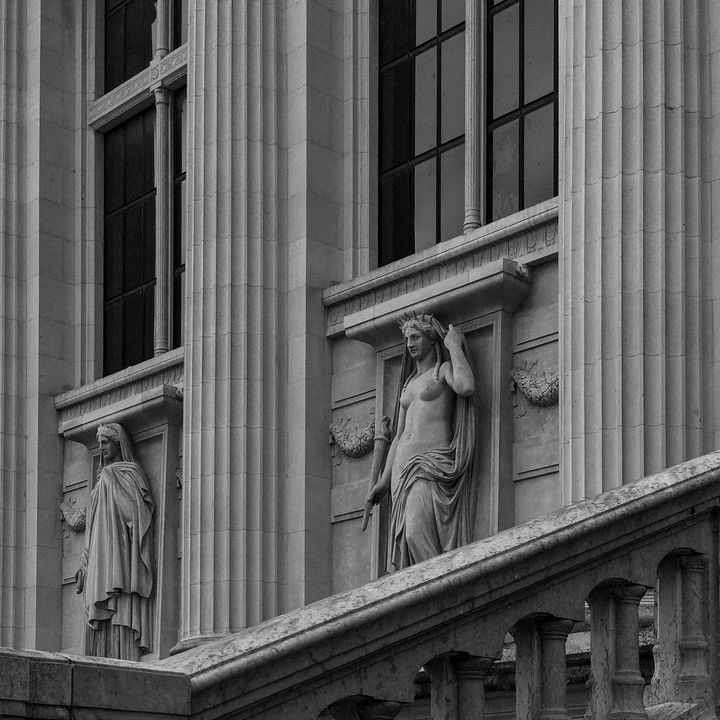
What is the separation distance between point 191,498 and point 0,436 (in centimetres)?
491

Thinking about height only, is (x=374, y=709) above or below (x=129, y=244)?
below

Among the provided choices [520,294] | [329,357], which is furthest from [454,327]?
[329,357]

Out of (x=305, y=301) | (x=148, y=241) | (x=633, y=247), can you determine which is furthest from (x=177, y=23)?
(x=633, y=247)

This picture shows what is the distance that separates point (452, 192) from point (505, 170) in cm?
75

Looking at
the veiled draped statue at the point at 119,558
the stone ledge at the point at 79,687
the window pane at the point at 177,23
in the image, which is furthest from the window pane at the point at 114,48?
the stone ledge at the point at 79,687

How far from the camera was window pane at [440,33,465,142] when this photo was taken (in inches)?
626

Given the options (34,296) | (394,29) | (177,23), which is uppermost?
(177,23)

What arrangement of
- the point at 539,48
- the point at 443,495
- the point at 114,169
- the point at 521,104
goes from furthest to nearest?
the point at 114,169 < the point at 521,104 < the point at 539,48 < the point at 443,495

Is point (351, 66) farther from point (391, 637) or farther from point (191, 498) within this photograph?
point (391, 637)

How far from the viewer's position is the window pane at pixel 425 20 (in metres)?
16.4

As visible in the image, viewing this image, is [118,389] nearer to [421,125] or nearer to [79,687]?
[421,125]

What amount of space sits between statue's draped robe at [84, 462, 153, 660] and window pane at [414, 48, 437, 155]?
16.5 ft

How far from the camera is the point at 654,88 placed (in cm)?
1183

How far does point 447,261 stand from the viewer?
14.8 metres
